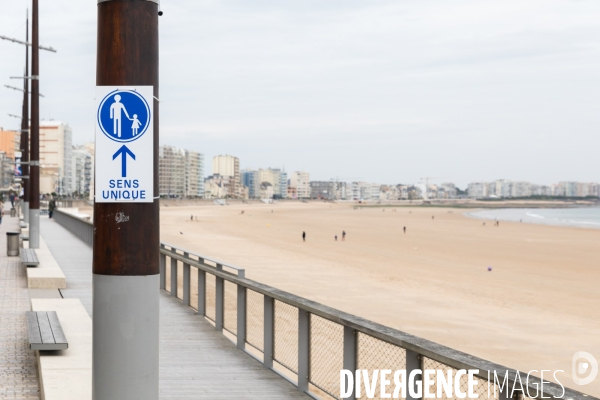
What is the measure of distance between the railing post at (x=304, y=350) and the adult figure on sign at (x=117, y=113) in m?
3.79

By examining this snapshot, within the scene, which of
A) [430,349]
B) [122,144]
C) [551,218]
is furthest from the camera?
[551,218]

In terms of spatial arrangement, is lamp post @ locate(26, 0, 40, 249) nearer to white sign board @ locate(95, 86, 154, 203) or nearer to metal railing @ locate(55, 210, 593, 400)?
metal railing @ locate(55, 210, 593, 400)

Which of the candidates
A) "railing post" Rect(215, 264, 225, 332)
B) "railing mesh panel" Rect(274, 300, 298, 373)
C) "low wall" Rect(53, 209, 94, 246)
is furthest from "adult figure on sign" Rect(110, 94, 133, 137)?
"low wall" Rect(53, 209, 94, 246)

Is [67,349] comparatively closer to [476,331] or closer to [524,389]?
[524,389]

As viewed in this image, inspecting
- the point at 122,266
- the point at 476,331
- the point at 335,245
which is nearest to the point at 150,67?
the point at 122,266

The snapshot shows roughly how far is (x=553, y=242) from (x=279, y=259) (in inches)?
1102

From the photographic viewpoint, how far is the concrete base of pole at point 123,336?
335 cm

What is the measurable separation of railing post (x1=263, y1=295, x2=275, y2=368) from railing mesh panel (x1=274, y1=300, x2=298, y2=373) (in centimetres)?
11

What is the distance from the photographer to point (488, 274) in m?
30.6

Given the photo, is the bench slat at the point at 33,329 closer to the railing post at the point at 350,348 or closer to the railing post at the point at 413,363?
the railing post at the point at 350,348

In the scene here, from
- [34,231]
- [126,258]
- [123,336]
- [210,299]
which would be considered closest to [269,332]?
[123,336]

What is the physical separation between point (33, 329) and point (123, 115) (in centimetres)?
554

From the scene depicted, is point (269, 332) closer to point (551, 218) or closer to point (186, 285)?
point (186, 285)

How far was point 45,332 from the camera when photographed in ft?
25.7
